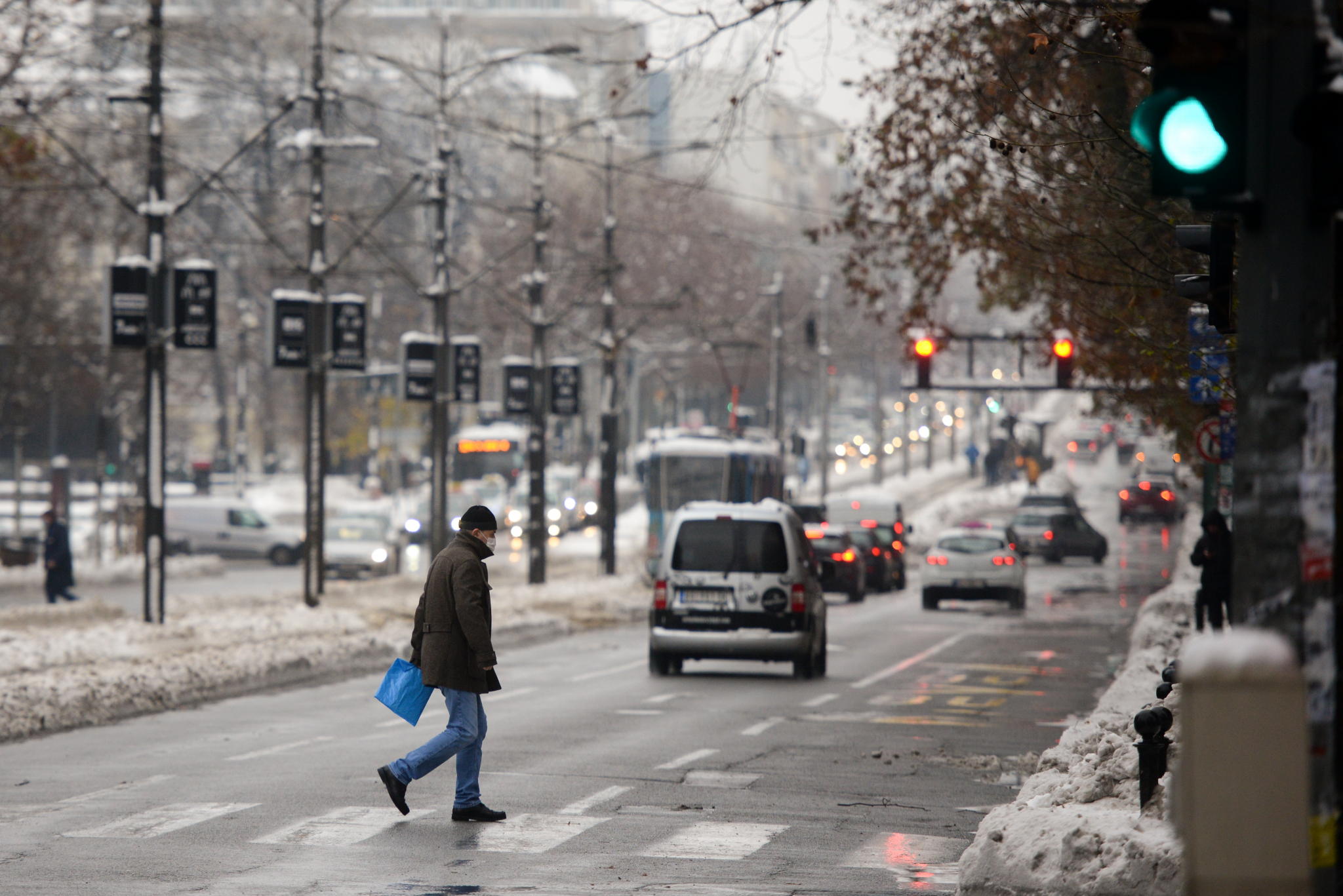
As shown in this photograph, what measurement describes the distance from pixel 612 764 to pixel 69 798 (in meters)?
3.63

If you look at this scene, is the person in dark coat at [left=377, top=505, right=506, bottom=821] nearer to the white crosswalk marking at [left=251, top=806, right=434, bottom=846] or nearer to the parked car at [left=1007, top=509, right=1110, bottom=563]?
the white crosswalk marking at [left=251, top=806, right=434, bottom=846]

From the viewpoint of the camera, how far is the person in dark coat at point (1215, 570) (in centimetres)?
2195

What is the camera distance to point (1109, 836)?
8.45 m

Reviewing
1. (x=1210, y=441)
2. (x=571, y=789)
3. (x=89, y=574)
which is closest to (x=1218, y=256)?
(x=571, y=789)

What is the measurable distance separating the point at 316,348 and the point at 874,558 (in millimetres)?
19512

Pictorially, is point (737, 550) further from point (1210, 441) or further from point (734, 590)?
point (1210, 441)

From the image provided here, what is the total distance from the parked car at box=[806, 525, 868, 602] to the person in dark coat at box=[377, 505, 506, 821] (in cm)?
2838

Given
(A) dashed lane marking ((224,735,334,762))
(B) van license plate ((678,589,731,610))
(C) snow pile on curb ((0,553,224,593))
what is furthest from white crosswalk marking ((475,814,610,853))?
(C) snow pile on curb ((0,553,224,593))

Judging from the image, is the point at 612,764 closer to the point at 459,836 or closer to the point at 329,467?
the point at 459,836

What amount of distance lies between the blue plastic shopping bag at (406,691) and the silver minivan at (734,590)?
33.1ft

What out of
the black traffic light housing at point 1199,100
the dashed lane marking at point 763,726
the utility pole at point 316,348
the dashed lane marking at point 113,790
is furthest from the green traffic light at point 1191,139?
the utility pole at point 316,348

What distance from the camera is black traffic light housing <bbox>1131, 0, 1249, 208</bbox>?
535 cm

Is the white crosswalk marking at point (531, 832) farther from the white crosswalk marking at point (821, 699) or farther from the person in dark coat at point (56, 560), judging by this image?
the person in dark coat at point (56, 560)

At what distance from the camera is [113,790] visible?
12.1 m
